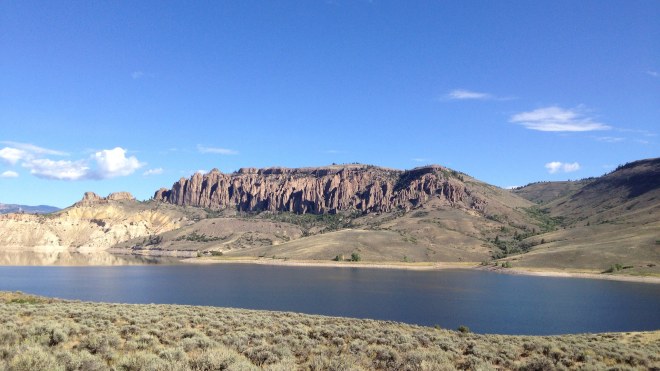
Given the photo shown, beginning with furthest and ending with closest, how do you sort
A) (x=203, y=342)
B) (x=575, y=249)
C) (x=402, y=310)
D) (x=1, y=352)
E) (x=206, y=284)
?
1. (x=575, y=249)
2. (x=206, y=284)
3. (x=402, y=310)
4. (x=203, y=342)
5. (x=1, y=352)

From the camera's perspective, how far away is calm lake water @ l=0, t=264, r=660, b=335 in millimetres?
60656

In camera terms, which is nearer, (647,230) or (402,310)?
(402,310)

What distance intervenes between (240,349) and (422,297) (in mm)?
66699

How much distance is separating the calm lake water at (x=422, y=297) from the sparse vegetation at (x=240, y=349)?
3003 centimetres

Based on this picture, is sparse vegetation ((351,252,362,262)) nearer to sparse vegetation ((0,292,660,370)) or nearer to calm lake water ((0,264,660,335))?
calm lake water ((0,264,660,335))

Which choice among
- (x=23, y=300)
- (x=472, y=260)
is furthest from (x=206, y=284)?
(x=472, y=260)

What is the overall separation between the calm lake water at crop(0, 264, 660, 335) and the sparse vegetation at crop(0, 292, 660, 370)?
1182 inches

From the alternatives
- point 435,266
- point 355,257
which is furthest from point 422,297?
point 355,257

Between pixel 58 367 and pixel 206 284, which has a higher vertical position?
pixel 58 367

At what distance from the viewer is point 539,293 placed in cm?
9375

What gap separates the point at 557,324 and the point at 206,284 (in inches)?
2760

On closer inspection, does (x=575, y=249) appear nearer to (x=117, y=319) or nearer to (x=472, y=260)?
(x=472, y=260)

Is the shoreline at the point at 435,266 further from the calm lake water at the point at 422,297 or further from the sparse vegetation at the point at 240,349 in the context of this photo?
the sparse vegetation at the point at 240,349

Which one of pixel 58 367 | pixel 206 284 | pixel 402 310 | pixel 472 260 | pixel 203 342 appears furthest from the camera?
pixel 472 260
